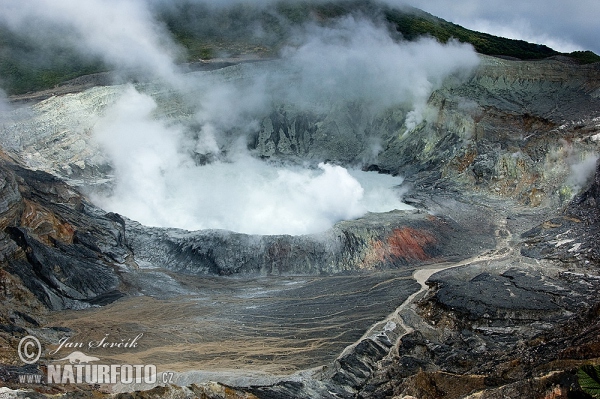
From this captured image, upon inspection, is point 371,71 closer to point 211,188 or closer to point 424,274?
point 211,188

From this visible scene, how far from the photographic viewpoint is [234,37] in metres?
79.8

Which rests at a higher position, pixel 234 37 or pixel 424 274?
pixel 234 37

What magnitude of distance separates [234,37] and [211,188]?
35309mm

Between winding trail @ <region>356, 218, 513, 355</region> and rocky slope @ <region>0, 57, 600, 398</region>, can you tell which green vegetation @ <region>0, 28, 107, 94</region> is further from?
winding trail @ <region>356, 218, 513, 355</region>

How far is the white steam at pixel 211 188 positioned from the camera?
46.6m

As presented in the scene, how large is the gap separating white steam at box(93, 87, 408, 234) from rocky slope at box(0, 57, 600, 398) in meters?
2.41

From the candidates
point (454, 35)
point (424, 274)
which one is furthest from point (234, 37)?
point (424, 274)

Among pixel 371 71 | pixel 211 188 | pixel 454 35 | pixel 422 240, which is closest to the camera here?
pixel 422 240

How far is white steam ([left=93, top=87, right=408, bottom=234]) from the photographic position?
4659 cm

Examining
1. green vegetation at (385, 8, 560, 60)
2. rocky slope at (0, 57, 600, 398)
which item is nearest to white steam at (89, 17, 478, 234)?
rocky slope at (0, 57, 600, 398)

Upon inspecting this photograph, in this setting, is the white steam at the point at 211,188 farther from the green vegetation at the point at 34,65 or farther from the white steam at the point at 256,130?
the green vegetation at the point at 34,65

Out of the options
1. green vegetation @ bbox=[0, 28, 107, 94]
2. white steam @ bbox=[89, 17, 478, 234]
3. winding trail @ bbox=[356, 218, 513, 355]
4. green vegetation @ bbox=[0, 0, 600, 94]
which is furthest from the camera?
green vegetation @ bbox=[0, 0, 600, 94]

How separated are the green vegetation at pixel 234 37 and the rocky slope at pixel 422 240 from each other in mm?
11413

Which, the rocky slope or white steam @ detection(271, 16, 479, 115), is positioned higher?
white steam @ detection(271, 16, 479, 115)
